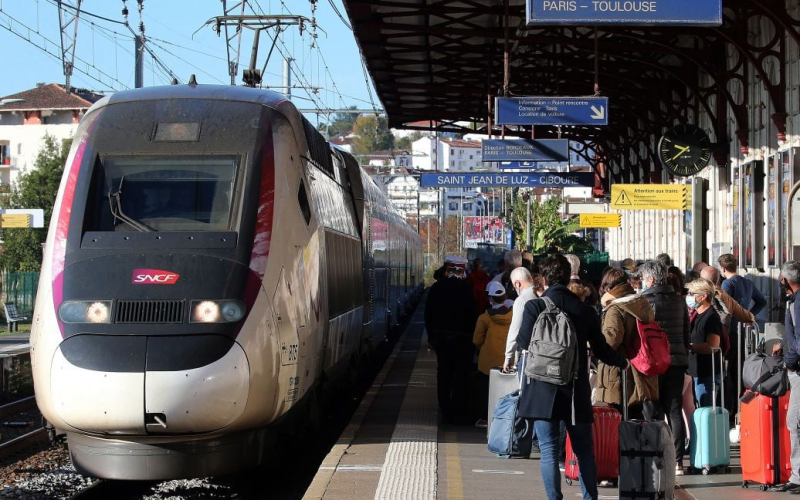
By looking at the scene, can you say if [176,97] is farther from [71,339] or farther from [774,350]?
[774,350]

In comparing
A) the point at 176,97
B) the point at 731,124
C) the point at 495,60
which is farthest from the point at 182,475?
the point at 495,60

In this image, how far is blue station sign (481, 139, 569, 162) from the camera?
79.8 feet

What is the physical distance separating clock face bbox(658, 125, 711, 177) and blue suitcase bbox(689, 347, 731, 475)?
438 inches

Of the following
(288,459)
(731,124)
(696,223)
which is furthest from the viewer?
(731,124)

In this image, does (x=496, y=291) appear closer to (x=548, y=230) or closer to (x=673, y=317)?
(x=673, y=317)

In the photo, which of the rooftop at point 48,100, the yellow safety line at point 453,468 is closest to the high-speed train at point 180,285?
the yellow safety line at point 453,468

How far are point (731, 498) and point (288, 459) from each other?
5.06m

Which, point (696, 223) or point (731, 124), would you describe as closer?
point (696, 223)

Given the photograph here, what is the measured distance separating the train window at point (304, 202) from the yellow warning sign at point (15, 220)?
30613 millimetres

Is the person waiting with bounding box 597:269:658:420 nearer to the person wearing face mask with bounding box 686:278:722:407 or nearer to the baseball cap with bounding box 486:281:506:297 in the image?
the person wearing face mask with bounding box 686:278:722:407

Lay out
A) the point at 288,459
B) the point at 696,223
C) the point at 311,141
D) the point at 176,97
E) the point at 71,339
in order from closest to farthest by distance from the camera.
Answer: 1. the point at 71,339
2. the point at 176,97
3. the point at 311,141
4. the point at 288,459
5. the point at 696,223

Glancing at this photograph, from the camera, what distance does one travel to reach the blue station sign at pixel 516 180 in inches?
1051

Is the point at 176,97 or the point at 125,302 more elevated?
the point at 176,97

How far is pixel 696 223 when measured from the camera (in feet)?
65.4
